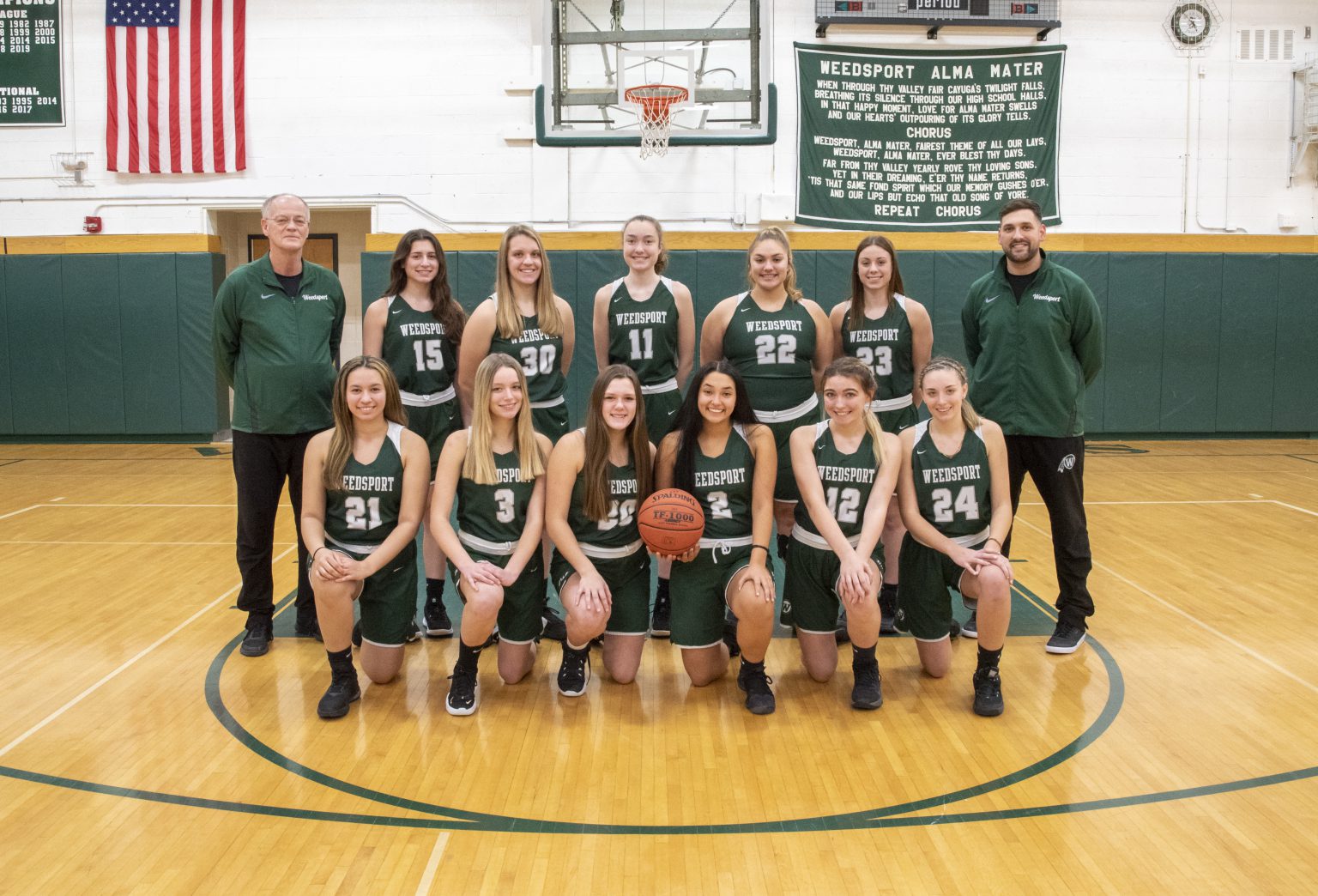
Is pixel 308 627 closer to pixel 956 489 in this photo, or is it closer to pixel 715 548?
pixel 715 548

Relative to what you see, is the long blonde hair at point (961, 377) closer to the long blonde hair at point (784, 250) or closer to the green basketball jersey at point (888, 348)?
the green basketball jersey at point (888, 348)

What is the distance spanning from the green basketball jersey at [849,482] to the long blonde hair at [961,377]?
1.09 feet

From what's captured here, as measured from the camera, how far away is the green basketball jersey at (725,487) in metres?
3.83

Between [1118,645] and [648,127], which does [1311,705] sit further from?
[648,127]

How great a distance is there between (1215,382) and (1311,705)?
8413 millimetres

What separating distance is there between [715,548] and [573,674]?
2.22 ft

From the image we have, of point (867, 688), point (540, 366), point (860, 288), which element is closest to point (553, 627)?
point (540, 366)

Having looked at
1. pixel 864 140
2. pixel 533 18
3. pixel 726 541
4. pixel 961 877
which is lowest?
pixel 961 877

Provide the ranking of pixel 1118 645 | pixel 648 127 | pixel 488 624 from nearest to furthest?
pixel 488 624, pixel 1118 645, pixel 648 127

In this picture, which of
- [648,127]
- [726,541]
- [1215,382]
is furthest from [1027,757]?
[1215,382]

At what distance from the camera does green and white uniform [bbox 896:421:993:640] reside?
12.6ft

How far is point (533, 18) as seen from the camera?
9.70 meters

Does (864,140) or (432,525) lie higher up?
(864,140)

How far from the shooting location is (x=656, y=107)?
29.4 ft
